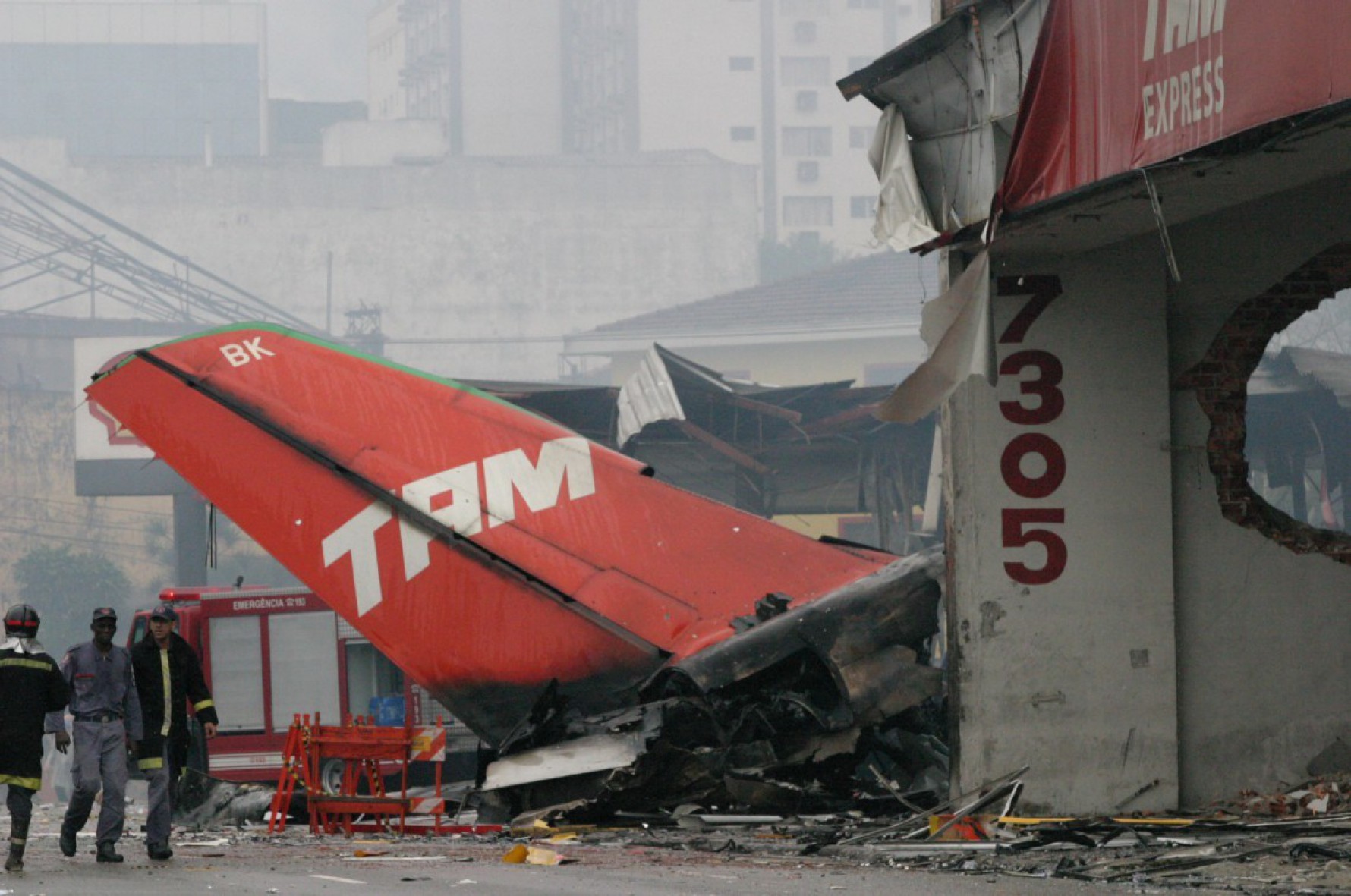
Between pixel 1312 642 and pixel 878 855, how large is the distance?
320 centimetres

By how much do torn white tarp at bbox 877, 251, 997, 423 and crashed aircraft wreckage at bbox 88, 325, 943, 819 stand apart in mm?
2067

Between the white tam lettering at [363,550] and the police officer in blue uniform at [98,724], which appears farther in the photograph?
the white tam lettering at [363,550]

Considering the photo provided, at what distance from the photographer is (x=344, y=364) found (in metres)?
12.6

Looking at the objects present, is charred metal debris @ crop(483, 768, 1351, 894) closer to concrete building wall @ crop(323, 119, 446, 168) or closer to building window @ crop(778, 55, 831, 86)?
concrete building wall @ crop(323, 119, 446, 168)

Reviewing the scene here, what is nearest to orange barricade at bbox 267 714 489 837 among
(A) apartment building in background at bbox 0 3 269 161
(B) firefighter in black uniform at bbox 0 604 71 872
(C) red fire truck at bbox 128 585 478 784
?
(B) firefighter in black uniform at bbox 0 604 71 872

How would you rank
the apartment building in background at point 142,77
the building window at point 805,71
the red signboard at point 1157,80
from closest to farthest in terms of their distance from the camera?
the red signboard at point 1157,80, the building window at point 805,71, the apartment building in background at point 142,77

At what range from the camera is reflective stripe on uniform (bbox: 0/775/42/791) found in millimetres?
9469

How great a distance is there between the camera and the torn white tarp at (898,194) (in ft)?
32.7

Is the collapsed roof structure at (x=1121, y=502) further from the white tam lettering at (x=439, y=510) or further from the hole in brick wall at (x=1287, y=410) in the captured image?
the white tam lettering at (x=439, y=510)

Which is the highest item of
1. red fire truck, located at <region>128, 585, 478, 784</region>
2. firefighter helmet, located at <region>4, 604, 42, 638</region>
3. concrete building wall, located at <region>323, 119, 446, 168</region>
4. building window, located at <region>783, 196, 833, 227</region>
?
concrete building wall, located at <region>323, 119, 446, 168</region>

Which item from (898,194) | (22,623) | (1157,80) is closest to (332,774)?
(22,623)

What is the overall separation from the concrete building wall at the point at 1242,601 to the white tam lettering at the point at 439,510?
15.0 feet

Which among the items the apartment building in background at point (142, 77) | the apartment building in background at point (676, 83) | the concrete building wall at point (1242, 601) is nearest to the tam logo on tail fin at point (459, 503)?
the concrete building wall at point (1242, 601)

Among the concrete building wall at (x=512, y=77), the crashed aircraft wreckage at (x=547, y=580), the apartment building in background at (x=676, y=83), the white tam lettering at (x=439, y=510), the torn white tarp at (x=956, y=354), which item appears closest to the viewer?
the torn white tarp at (x=956, y=354)
